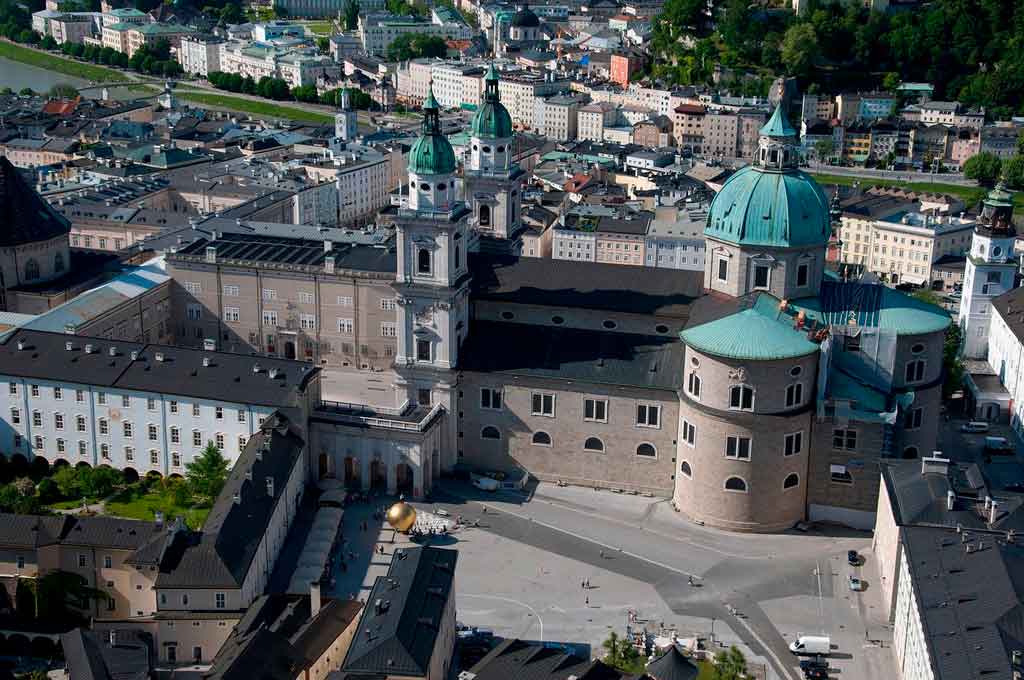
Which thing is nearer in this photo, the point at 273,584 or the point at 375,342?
the point at 273,584

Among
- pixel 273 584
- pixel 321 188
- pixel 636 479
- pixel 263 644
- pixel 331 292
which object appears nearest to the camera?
pixel 263 644

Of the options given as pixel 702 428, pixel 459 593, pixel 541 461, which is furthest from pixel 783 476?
pixel 459 593

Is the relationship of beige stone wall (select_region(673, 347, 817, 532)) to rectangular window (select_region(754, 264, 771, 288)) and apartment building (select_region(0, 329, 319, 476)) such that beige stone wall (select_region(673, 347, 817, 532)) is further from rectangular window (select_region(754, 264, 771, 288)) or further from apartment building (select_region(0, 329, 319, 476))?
apartment building (select_region(0, 329, 319, 476))

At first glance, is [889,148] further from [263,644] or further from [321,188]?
[263,644]

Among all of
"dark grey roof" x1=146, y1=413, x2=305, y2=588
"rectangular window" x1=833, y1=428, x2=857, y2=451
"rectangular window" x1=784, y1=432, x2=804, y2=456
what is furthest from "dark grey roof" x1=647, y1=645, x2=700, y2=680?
"rectangular window" x1=833, y1=428, x2=857, y2=451

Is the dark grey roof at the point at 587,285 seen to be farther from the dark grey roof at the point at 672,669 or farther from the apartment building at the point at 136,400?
the dark grey roof at the point at 672,669

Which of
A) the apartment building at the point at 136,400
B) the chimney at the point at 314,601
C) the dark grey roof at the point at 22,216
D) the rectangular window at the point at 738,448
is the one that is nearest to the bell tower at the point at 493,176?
Result: the apartment building at the point at 136,400
